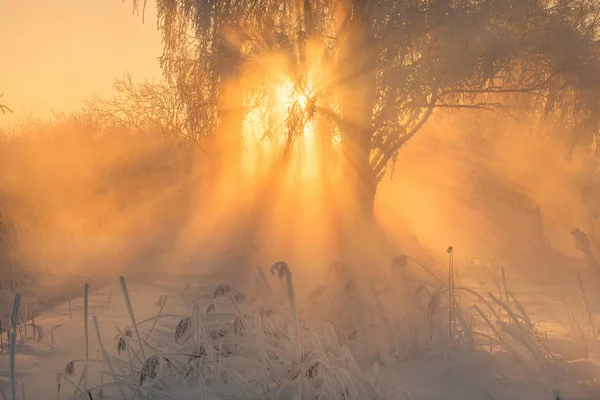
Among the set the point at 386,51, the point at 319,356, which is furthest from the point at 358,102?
the point at 319,356

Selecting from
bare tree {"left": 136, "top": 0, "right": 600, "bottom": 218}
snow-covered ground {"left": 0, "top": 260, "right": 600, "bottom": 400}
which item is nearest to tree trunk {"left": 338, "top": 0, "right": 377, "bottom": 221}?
bare tree {"left": 136, "top": 0, "right": 600, "bottom": 218}

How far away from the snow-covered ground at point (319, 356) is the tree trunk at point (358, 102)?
4019mm

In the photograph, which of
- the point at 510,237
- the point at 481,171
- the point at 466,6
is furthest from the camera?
the point at 481,171

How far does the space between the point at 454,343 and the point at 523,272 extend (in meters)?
6.59

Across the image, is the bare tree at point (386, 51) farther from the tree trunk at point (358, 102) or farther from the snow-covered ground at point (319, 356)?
the snow-covered ground at point (319, 356)

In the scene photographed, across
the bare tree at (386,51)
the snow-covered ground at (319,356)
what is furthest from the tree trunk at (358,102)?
the snow-covered ground at (319,356)

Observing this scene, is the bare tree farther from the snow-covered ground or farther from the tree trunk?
the snow-covered ground

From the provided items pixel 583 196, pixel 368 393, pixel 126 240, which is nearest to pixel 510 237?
pixel 583 196

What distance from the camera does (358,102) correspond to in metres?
7.64

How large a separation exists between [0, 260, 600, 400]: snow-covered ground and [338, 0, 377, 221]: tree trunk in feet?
13.2

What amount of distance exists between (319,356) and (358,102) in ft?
18.9

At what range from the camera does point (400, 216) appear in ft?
46.0

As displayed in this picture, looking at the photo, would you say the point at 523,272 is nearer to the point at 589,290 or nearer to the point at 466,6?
the point at 589,290

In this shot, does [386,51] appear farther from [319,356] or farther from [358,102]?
[319,356]
